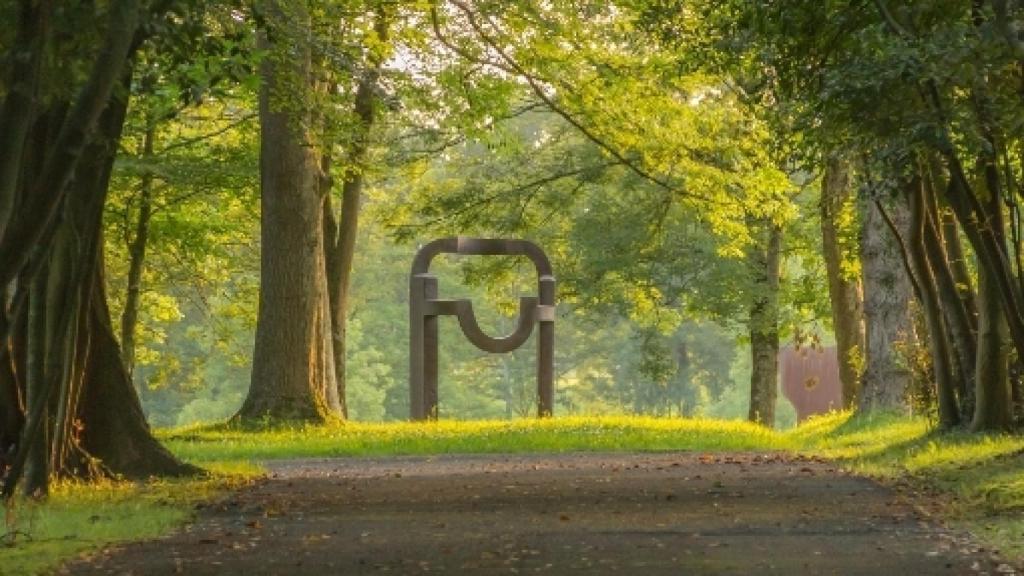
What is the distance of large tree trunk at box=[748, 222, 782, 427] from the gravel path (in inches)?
894

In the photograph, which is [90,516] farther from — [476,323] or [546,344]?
[546,344]

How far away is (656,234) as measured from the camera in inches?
1699

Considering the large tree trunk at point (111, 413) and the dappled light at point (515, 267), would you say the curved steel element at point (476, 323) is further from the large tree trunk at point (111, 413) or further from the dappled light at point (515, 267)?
the large tree trunk at point (111, 413)

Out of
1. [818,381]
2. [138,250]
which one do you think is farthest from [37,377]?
[818,381]

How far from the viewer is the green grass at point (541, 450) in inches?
515

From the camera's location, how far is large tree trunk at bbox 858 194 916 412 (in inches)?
1096

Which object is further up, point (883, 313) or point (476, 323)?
point (476, 323)

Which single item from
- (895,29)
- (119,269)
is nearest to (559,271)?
(119,269)

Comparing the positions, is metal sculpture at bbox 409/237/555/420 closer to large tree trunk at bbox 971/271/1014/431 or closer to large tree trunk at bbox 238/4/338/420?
large tree trunk at bbox 238/4/338/420

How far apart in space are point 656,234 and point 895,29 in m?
27.8

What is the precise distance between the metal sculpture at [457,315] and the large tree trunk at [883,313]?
8.27 m

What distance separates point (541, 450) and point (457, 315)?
10.5m

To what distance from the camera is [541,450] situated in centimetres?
2505

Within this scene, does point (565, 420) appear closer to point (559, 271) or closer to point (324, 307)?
point (324, 307)
